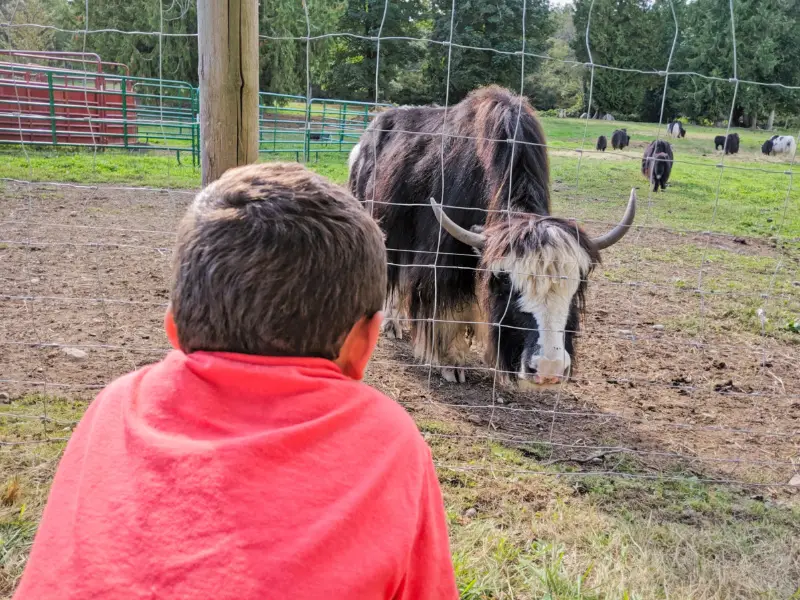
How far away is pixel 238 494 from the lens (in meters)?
1.00

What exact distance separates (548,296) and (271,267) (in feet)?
8.85

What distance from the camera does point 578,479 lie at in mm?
3328

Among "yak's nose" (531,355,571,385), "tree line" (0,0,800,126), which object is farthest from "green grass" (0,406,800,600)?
"tree line" (0,0,800,126)

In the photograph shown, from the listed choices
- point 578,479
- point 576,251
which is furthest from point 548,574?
point 576,251

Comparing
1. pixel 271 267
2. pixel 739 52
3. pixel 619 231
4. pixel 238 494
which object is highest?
pixel 739 52

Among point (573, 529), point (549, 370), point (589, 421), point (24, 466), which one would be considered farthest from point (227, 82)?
point (589, 421)

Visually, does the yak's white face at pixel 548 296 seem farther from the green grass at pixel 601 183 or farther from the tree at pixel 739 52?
the green grass at pixel 601 183

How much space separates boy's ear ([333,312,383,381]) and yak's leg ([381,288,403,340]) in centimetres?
430

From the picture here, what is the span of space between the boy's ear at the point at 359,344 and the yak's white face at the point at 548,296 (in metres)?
2.34

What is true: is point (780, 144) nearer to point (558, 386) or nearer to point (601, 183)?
point (601, 183)

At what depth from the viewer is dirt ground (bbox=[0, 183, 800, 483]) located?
3.68 meters

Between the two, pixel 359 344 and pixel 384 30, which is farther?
pixel 384 30

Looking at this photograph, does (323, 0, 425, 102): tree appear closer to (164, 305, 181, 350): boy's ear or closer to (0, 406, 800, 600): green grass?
(0, 406, 800, 600): green grass

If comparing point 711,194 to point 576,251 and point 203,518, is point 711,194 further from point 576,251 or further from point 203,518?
point 203,518
